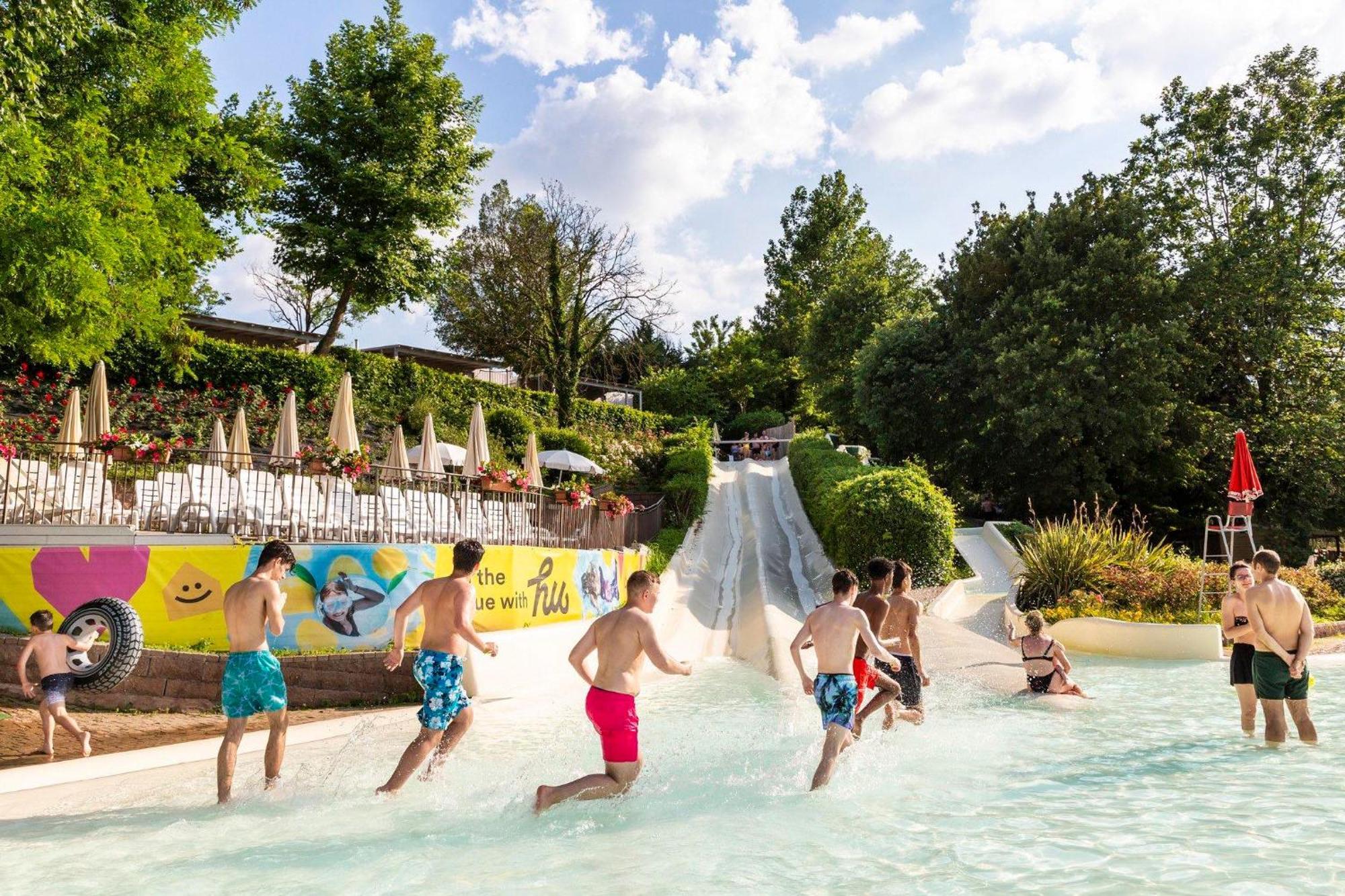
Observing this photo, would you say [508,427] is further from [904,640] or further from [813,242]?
[813,242]

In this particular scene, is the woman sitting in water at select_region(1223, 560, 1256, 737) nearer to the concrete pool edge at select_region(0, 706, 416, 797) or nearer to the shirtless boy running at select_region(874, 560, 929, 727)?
the shirtless boy running at select_region(874, 560, 929, 727)

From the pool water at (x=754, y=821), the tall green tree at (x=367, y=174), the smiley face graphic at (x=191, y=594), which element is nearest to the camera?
the pool water at (x=754, y=821)

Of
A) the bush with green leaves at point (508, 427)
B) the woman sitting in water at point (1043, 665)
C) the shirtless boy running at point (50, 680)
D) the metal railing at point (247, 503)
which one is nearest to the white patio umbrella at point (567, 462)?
the bush with green leaves at point (508, 427)

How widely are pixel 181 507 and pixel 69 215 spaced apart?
629 centimetres

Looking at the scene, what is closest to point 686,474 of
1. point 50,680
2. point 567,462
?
point 567,462

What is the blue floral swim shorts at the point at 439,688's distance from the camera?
6.93 meters

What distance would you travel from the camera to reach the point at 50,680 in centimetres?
880

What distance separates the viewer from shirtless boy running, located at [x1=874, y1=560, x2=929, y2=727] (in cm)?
918

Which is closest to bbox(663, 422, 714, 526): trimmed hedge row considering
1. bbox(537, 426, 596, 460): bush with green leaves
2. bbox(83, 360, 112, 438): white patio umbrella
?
bbox(537, 426, 596, 460): bush with green leaves

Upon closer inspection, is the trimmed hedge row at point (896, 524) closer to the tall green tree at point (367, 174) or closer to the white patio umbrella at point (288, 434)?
the white patio umbrella at point (288, 434)

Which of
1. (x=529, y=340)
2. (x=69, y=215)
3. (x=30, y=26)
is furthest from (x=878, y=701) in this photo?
(x=529, y=340)

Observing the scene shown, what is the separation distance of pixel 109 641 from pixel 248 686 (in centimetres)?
415

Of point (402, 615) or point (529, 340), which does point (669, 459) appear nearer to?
point (529, 340)

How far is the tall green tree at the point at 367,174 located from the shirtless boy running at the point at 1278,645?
29.3 metres
